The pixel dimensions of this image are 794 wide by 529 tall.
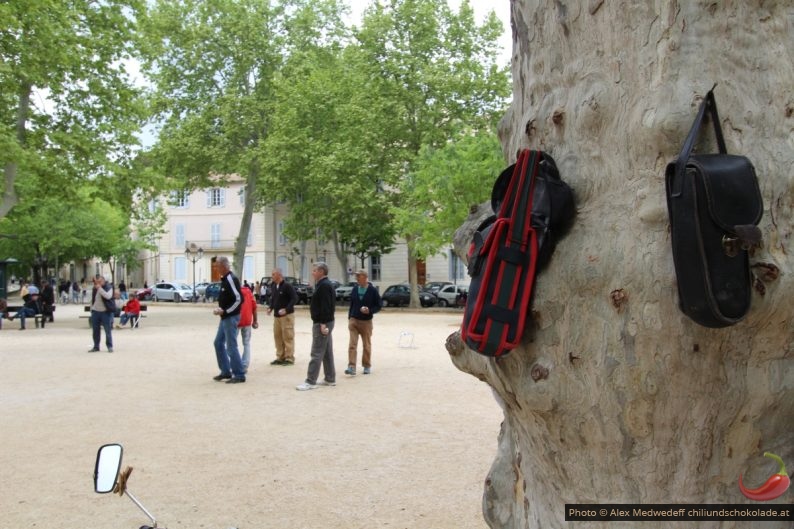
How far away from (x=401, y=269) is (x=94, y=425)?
48.1 m

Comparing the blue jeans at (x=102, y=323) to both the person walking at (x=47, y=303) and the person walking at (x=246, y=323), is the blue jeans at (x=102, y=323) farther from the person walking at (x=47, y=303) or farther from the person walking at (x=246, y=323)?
the person walking at (x=47, y=303)

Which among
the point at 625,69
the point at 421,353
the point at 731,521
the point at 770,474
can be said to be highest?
the point at 625,69

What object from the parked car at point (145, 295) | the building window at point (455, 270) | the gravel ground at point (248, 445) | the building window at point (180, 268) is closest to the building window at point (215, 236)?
the building window at point (180, 268)

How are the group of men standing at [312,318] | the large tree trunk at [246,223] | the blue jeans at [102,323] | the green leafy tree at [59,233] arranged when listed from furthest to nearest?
the green leafy tree at [59,233] → the large tree trunk at [246,223] → the blue jeans at [102,323] → the group of men standing at [312,318]

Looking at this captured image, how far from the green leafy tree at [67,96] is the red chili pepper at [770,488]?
21332mm

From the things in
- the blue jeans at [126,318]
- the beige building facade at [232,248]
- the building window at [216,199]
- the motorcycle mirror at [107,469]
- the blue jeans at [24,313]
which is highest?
the building window at [216,199]

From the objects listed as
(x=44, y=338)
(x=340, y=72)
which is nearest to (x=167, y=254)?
(x=340, y=72)

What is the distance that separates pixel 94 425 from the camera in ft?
25.6

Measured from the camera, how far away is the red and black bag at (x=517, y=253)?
194cm

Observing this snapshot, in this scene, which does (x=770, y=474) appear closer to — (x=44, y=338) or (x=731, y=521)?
(x=731, y=521)

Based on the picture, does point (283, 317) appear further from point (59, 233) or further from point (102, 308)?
point (59, 233)

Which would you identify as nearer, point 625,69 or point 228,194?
point 625,69

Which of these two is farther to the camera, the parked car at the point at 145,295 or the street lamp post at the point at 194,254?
the parked car at the point at 145,295

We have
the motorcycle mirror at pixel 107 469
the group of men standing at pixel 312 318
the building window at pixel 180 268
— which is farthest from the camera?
the building window at pixel 180 268
